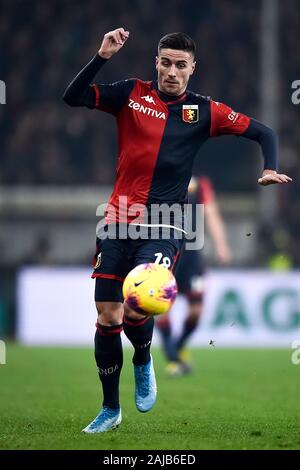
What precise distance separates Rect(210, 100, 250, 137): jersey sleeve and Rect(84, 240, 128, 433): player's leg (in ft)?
3.21

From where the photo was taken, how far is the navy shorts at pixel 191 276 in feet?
38.7

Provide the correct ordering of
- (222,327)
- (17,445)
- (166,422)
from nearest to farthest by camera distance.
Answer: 1. (17,445)
2. (166,422)
3. (222,327)

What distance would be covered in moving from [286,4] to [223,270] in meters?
7.52

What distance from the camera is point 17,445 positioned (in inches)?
226

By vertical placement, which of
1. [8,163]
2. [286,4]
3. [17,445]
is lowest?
[17,445]

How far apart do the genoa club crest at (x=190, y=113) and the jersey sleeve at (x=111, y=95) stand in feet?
1.19

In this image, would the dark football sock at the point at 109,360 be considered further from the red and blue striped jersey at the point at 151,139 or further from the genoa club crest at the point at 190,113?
the genoa club crest at the point at 190,113

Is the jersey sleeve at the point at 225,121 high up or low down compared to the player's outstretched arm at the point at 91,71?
down

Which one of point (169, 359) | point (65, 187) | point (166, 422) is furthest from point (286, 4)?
point (166, 422)

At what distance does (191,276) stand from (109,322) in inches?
213

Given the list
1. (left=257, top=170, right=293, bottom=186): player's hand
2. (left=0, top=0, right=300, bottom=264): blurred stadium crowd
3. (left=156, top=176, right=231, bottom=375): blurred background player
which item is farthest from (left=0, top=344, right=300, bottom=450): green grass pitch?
(left=0, top=0, right=300, bottom=264): blurred stadium crowd

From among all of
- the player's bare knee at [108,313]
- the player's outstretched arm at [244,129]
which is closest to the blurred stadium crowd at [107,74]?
the player's outstretched arm at [244,129]

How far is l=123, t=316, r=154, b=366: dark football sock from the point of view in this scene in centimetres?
650
